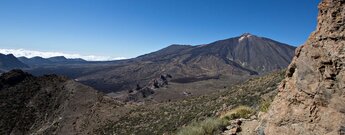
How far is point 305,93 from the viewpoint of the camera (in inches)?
221

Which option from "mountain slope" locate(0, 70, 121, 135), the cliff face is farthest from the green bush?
"mountain slope" locate(0, 70, 121, 135)

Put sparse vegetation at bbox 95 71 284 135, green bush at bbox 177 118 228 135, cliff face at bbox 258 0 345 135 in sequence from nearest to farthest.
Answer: cliff face at bbox 258 0 345 135
green bush at bbox 177 118 228 135
sparse vegetation at bbox 95 71 284 135

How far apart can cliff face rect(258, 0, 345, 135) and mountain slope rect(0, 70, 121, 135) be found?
30.2 meters

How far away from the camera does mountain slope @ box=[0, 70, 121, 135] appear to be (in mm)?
37188

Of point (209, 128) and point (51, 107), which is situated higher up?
point (209, 128)

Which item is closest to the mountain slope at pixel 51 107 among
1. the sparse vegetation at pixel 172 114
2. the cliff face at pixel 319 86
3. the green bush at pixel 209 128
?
the sparse vegetation at pixel 172 114

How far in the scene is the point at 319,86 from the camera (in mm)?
5227

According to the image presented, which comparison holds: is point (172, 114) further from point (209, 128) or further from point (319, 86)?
point (319, 86)

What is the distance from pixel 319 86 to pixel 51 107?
4078 cm

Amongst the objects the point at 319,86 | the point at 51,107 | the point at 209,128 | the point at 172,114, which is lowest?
the point at 51,107

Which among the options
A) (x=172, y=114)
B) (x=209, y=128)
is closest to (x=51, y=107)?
(x=172, y=114)

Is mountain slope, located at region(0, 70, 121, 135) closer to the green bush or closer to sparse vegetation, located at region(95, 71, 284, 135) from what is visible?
sparse vegetation, located at region(95, 71, 284, 135)

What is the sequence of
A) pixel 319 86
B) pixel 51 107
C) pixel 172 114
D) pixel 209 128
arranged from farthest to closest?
pixel 51 107, pixel 172 114, pixel 209 128, pixel 319 86

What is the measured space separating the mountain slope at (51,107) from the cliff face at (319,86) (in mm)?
30219
